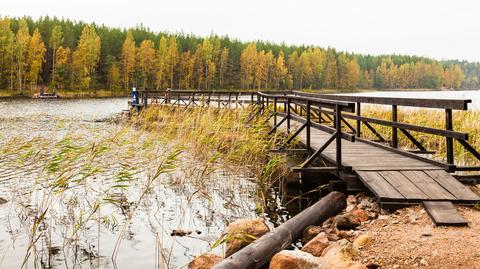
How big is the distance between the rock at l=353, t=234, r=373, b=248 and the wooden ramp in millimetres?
847

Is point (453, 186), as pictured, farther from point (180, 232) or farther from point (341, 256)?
point (180, 232)

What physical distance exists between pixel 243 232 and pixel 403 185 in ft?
8.32

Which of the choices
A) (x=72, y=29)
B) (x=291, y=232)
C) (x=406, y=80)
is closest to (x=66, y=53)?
(x=72, y=29)

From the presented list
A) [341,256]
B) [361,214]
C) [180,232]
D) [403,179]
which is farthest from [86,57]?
[341,256]

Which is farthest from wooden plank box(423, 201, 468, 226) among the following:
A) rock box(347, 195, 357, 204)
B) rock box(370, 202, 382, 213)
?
rock box(347, 195, 357, 204)

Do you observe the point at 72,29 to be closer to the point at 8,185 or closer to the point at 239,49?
the point at 239,49

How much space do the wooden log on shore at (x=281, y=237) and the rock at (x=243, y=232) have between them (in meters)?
0.30

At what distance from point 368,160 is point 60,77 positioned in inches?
2879

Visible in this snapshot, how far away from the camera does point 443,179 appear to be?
627cm

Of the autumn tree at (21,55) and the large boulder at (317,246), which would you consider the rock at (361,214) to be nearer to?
the large boulder at (317,246)

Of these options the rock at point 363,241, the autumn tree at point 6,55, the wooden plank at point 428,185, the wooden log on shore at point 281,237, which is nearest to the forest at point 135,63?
the autumn tree at point 6,55

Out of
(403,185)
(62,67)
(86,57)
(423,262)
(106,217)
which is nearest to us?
(423,262)

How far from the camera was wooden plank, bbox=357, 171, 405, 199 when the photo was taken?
5.64 metres

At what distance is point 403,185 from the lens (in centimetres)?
605
